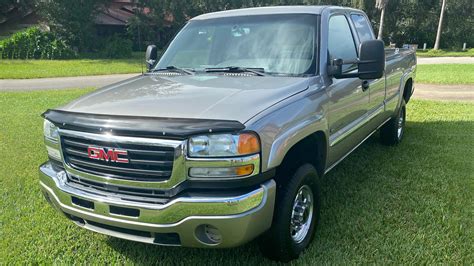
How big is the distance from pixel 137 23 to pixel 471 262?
33.1 meters

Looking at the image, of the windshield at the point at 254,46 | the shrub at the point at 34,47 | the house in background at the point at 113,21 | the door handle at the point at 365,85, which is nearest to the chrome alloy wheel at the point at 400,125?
the door handle at the point at 365,85

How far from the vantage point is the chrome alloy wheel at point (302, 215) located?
312 cm

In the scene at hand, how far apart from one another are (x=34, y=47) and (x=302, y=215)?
1070 inches

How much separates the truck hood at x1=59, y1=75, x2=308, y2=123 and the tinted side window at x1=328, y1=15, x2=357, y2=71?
2.50 feet

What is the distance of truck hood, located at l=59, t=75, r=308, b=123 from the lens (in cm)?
259

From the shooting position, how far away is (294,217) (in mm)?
3125

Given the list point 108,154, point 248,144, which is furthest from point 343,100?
point 108,154

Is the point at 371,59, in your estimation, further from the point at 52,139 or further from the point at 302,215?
the point at 52,139

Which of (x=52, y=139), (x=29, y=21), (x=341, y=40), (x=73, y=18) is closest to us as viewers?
(x=52, y=139)

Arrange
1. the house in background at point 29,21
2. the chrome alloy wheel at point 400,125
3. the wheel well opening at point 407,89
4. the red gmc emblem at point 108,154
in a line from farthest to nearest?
the house in background at point 29,21 < the wheel well opening at point 407,89 < the chrome alloy wheel at point 400,125 < the red gmc emblem at point 108,154

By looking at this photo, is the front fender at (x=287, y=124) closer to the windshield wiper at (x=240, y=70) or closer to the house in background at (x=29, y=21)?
the windshield wiper at (x=240, y=70)

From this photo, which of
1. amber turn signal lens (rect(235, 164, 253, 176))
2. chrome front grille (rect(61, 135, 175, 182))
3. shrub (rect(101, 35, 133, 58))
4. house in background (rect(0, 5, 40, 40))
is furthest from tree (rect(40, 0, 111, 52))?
amber turn signal lens (rect(235, 164, 253, 176))

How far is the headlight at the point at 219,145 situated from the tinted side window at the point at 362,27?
2816mm

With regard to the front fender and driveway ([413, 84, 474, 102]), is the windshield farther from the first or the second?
driveway ([413, 84, 474, 102])
